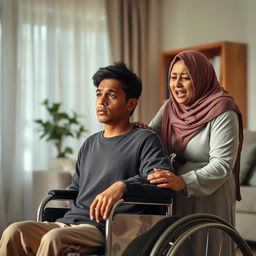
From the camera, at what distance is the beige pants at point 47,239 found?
1903 mm

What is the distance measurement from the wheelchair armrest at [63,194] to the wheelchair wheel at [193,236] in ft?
1.51

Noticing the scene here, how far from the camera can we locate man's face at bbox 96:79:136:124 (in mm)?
2248

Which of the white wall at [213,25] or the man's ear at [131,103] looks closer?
the man's ear at [131,103]

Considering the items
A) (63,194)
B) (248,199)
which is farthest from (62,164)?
(63,194)

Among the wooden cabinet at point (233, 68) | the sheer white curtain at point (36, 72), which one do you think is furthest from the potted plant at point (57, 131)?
the wooden cabinet at point (233, 68)

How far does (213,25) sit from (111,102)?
367 centimetres

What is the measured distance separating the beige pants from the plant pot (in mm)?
2853

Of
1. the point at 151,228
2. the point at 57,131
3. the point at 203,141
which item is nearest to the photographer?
the point at 151,228

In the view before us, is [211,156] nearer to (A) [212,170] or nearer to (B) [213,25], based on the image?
(A) [212,170]

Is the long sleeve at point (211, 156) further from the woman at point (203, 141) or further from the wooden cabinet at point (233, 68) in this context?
the wooden cabinet at point (233, 68)

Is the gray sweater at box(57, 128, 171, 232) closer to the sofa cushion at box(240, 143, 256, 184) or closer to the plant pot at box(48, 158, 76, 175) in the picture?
the sofa cushion at box(240, 143, 256, 184)

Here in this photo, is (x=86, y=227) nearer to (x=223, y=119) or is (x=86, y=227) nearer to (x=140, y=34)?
(x=223, y=119)

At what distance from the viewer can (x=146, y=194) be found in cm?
199

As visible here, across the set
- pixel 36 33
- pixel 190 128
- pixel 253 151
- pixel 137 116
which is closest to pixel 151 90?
pixel 137 116
